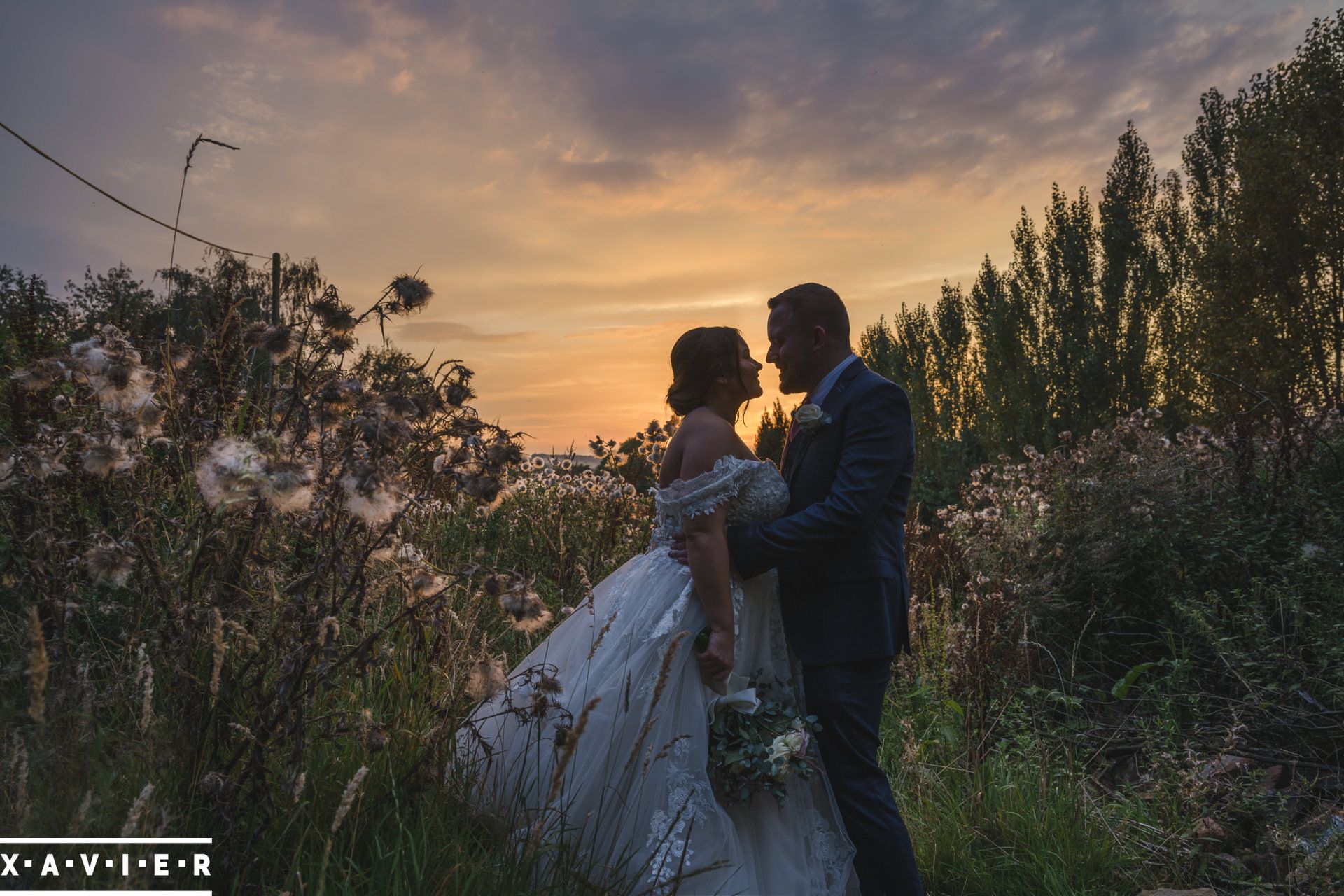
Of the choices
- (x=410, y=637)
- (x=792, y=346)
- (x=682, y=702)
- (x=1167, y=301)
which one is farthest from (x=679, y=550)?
(x=1167, y=301)

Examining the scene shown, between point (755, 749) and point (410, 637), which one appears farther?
point (410, 637)

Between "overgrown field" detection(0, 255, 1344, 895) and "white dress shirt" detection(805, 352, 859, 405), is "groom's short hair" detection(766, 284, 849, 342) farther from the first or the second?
"overgrown field" detection(0, 255, 1344, 895)

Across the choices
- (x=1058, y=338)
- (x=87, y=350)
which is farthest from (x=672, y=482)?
(x=1058, y=338)

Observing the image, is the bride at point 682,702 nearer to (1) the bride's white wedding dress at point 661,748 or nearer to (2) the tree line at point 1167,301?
(1) the bride's white wedding dress at point 661,748

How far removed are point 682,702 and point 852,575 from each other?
2.50 ft

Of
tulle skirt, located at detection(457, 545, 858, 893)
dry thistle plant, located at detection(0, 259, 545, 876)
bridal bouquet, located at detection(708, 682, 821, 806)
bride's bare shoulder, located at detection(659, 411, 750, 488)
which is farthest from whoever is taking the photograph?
bride's bare shoulder, located at detection(659, 411, 750, 488)

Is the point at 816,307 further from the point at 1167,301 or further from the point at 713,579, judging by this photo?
the point at 1167,301

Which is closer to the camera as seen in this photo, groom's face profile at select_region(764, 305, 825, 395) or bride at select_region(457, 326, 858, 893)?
bride at select_region(457, 326, 858, 893)

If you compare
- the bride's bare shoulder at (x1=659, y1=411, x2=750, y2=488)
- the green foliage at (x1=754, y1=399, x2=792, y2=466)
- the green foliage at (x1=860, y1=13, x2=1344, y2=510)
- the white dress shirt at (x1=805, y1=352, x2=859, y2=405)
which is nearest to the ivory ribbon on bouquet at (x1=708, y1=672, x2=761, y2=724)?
the bride's bare shoulder at (x1=659, y1=411, x2=750, y2=488)

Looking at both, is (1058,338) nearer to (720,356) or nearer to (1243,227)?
(1243,227)

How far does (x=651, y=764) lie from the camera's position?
7.73 feet

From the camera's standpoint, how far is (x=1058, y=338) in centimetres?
2156

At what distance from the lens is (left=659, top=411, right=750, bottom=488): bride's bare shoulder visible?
2.85m

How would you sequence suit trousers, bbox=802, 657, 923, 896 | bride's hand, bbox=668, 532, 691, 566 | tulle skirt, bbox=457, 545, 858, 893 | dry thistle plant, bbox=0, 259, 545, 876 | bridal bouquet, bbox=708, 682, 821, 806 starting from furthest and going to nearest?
bride's hand, bbox=668, 532, 691, 566
suit trousers, bbox=802, 657, 923, 896
bridal bouquet, bbox=708, 682, 821, 806
tulle skirt, bbox=457, 545, 858, 893
dry thistle plant, bbox=0, 259, 545, 876
